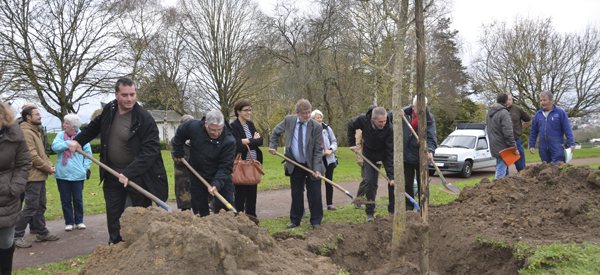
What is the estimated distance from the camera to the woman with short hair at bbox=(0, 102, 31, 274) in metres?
3.54

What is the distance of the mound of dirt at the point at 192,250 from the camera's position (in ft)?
9.96

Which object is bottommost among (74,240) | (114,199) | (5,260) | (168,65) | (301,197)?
(74,240)

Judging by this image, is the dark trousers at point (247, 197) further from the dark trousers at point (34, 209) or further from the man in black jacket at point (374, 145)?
the dark trousers at point (34, 209)

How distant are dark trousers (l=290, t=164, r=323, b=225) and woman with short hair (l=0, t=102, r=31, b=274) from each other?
3.50 metres

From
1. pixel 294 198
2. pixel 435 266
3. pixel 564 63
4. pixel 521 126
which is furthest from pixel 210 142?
→ pixel 564 63

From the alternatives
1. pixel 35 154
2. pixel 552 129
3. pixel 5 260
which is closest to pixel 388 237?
pixel 5 260

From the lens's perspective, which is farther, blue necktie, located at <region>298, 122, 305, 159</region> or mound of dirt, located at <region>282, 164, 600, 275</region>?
blue necktie, located at <region>298, 122, 305, 159</region>

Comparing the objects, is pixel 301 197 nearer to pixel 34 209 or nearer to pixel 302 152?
Answer: pixel 302 152

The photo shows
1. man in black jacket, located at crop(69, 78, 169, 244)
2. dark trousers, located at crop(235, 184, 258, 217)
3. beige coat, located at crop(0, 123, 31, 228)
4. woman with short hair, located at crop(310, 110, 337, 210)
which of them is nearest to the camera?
beige coat, located at crop(0, 123, 31, 228)

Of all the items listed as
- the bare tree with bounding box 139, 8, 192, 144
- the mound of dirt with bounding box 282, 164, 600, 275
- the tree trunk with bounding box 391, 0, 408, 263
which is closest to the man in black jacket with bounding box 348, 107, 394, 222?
the mound of dirt with bounding box 282, 164, 600, 275

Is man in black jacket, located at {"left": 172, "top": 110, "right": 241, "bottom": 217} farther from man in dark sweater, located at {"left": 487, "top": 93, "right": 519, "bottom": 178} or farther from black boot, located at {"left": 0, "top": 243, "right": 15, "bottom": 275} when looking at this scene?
man in dark sweater, located at {"left": 487, "top": 93, "right": 519, "bottom": 178}

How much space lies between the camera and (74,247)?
526 centimetres

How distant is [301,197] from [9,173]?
3.73 m

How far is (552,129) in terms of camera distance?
7730 millimetres
